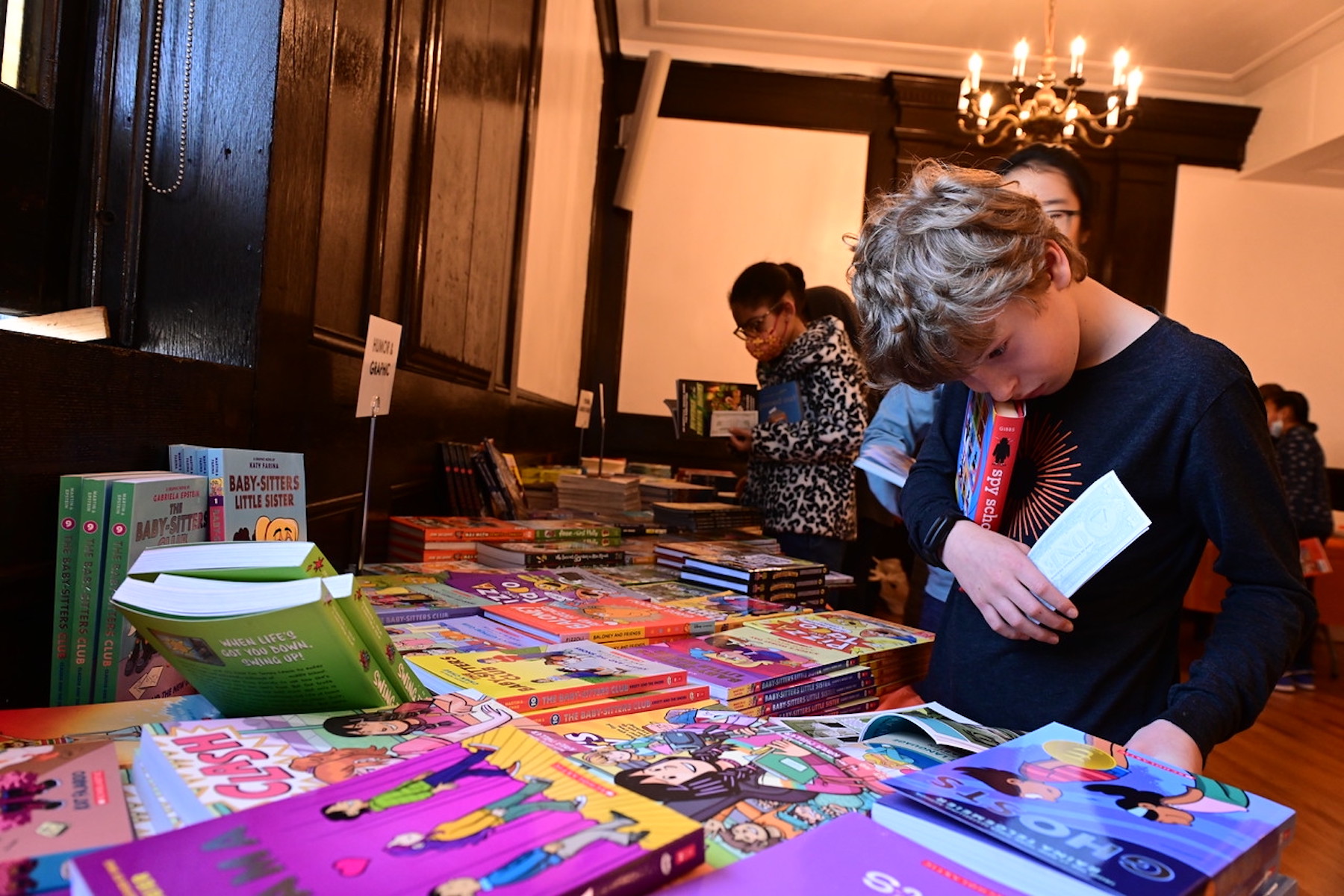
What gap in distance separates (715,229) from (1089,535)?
18.2 feet

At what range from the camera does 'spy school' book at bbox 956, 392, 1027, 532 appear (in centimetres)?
113

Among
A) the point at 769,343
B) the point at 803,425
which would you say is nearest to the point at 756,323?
the point at 769,343

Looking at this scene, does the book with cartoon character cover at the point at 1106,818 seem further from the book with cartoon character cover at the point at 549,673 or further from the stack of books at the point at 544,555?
the stack of books at the point at 544,555

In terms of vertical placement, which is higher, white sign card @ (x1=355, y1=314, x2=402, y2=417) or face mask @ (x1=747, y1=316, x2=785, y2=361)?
face mask @ (x1=747, y1=316, x2=785, y2=361)

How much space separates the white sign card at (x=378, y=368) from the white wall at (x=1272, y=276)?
6.00 metres

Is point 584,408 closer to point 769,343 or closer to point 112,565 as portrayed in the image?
point 769,343

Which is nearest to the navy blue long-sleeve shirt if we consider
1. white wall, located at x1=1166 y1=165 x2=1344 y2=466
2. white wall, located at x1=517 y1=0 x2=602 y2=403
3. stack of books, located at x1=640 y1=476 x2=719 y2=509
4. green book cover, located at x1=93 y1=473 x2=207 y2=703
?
green book cover, located at x1=93 y1=473 x2=207 y2=703

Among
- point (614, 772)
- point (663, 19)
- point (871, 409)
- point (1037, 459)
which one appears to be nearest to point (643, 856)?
point (614, 772)

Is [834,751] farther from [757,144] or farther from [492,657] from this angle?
[757,144]

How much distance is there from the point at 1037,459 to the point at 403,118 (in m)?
1.37

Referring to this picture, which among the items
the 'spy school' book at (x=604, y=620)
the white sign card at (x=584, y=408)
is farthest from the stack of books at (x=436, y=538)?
the white sign card at (x=584, y=408)

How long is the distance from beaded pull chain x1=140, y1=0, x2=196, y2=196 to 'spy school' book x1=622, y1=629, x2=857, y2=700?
89cm

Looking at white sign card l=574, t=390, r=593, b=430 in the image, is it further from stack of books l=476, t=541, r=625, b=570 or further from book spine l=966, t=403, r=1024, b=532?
book spine l=966, t=403, r=1024, b=532

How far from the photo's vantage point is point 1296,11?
16.6ft
